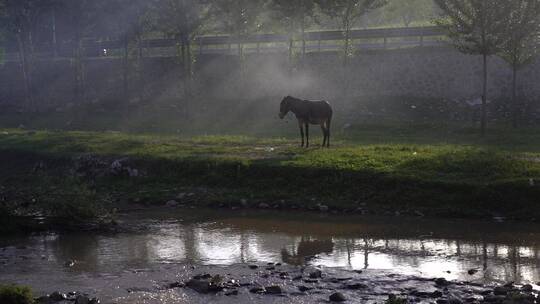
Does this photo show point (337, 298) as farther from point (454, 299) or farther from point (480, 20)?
point (480, 20)

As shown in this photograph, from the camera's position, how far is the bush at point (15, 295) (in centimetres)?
1489

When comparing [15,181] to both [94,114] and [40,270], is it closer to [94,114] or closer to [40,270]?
[40,270]

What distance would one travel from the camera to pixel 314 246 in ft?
66.5

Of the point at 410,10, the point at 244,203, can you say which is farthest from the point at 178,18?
the point at 410,10

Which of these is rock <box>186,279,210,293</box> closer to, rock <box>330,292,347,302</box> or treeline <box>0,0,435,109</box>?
rock <box>330,292,347,302</box>

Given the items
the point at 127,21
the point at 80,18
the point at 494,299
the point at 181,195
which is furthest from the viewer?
the point at 80,18

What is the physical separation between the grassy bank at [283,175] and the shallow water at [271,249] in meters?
1.24

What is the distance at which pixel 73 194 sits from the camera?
22422 mm

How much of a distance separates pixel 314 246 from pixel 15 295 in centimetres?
824

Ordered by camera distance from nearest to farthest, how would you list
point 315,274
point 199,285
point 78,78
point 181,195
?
point 199,285 → point 315,274 → point 181,195 → point 78,78

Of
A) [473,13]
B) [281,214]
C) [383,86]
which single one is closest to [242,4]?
[383,86]

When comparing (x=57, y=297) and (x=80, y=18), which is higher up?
(x=80, y=18)

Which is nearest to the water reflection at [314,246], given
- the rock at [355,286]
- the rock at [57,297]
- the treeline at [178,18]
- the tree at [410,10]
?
the rock at [355,286]

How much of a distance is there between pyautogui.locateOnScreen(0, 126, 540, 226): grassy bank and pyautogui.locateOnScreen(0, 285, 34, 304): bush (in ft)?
23.4
